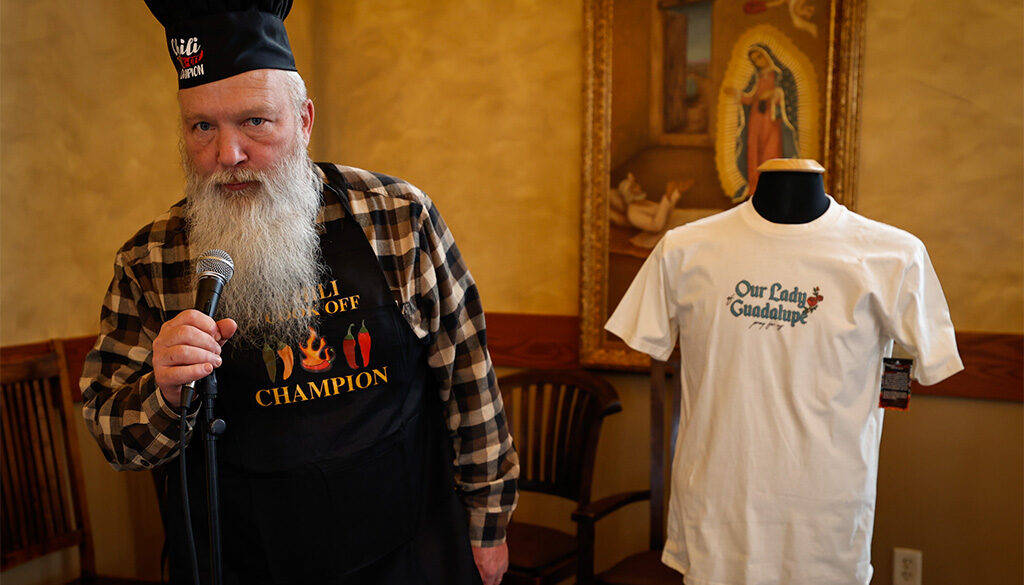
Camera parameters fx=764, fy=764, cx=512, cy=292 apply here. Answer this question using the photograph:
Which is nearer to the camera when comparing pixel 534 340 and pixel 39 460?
pixel 39 460

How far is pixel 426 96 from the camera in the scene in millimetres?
3311

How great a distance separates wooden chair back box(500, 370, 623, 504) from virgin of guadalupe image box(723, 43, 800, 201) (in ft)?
3.09

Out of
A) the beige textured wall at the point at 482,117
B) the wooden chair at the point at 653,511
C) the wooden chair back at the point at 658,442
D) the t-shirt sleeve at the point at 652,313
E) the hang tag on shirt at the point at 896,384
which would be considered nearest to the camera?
the hang tag on shirt at the point at 896,384

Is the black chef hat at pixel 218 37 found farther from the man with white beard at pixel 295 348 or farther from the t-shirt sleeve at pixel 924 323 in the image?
the t-shirt sleeve at pixel 924 323

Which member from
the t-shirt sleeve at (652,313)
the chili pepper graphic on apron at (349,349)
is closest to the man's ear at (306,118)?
the chili pepper graphic on apron at (349,349)

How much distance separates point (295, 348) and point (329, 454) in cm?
22

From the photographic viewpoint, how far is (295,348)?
4.97 ft

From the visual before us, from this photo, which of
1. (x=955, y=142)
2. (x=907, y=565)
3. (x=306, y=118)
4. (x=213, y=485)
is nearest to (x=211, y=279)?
(x=213, y=485)

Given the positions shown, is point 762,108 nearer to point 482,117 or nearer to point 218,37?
point 482,117

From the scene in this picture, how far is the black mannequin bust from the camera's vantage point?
1952mm

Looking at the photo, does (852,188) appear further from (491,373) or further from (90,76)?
(90,76)

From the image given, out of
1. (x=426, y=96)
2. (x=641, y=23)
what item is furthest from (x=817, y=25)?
(x=426, y=96)

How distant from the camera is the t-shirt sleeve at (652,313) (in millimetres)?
2127

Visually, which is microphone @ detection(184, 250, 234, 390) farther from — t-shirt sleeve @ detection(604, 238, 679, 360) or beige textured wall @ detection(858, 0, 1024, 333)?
beige textured wall @ detection(858, 0, 1024, 333)
